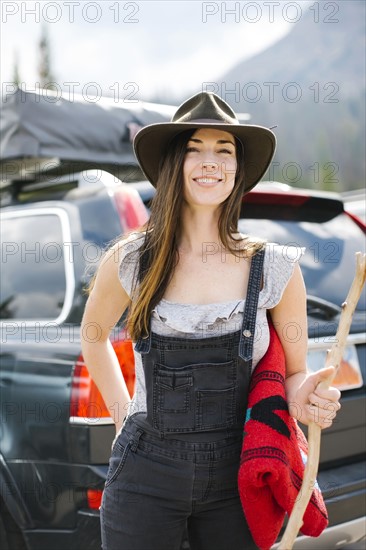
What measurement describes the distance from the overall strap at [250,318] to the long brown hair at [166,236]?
100mm

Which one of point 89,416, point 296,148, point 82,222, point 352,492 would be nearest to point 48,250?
point 82,222

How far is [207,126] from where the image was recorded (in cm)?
218

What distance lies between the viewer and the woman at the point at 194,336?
1952mm

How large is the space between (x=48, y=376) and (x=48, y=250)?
629 mm

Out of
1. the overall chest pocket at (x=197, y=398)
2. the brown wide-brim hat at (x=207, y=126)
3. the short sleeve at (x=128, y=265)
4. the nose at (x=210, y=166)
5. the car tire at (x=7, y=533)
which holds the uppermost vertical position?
the brown wide-brim hat at (x=207, y=126)

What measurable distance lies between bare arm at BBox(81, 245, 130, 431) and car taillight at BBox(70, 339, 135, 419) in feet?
0.50

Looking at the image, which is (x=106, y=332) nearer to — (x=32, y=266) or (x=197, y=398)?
(x=197, y=398)

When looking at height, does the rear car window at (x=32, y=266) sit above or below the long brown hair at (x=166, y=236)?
below

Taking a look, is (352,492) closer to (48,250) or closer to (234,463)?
(234,463)

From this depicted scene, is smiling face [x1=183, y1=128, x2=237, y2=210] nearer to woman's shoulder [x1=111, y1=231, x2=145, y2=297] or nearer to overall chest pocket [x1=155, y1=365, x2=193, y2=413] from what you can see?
woman's shoulder [x1=111, y1=231, x2=145, y2=297]

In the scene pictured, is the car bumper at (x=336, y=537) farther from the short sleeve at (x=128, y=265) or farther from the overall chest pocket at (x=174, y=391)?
the short sleeve at (x=128, y=265)

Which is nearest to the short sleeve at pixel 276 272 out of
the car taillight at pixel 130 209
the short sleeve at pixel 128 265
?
the short sleeve at pixel 128 265

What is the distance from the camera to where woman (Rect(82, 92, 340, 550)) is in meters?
1.95

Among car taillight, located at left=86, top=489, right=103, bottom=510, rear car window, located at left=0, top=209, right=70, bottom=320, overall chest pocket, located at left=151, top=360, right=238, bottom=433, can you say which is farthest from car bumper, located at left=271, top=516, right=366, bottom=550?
rear car window, located at left=0, top=209, right=70, bottom=320
